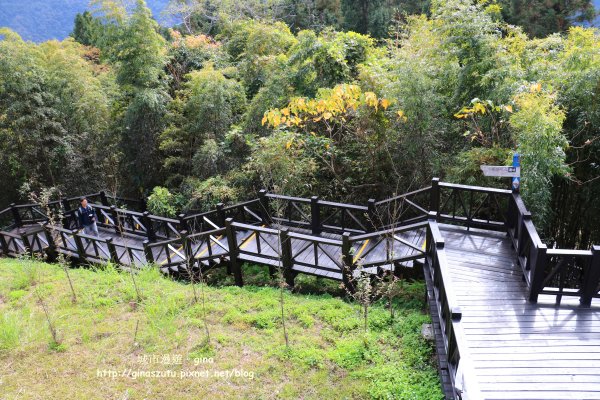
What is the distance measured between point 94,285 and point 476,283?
6231mm

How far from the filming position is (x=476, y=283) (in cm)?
568

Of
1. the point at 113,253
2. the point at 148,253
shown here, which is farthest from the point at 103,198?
the point at 148,253

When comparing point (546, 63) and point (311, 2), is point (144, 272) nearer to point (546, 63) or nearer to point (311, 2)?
point (546, 63)

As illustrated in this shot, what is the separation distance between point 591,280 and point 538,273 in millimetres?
570

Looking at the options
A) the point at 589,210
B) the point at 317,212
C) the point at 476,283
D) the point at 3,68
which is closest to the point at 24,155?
the point at 3,68

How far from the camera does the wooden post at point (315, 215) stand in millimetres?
8234

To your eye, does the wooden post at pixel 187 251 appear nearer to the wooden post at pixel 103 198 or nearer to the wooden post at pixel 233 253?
the wooden post at pixel 233 253

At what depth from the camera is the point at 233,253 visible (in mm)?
7699

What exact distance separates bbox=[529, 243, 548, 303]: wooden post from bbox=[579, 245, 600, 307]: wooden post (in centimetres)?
46

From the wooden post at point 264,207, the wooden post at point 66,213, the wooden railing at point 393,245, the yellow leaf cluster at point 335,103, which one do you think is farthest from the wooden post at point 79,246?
the wooden railing at point 393,245

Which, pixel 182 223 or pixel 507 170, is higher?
pixel 507 170

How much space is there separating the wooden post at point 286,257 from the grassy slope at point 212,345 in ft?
1.06

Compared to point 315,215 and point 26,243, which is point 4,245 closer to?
point 26,243

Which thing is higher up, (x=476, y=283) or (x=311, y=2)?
(x=311, y=2)
